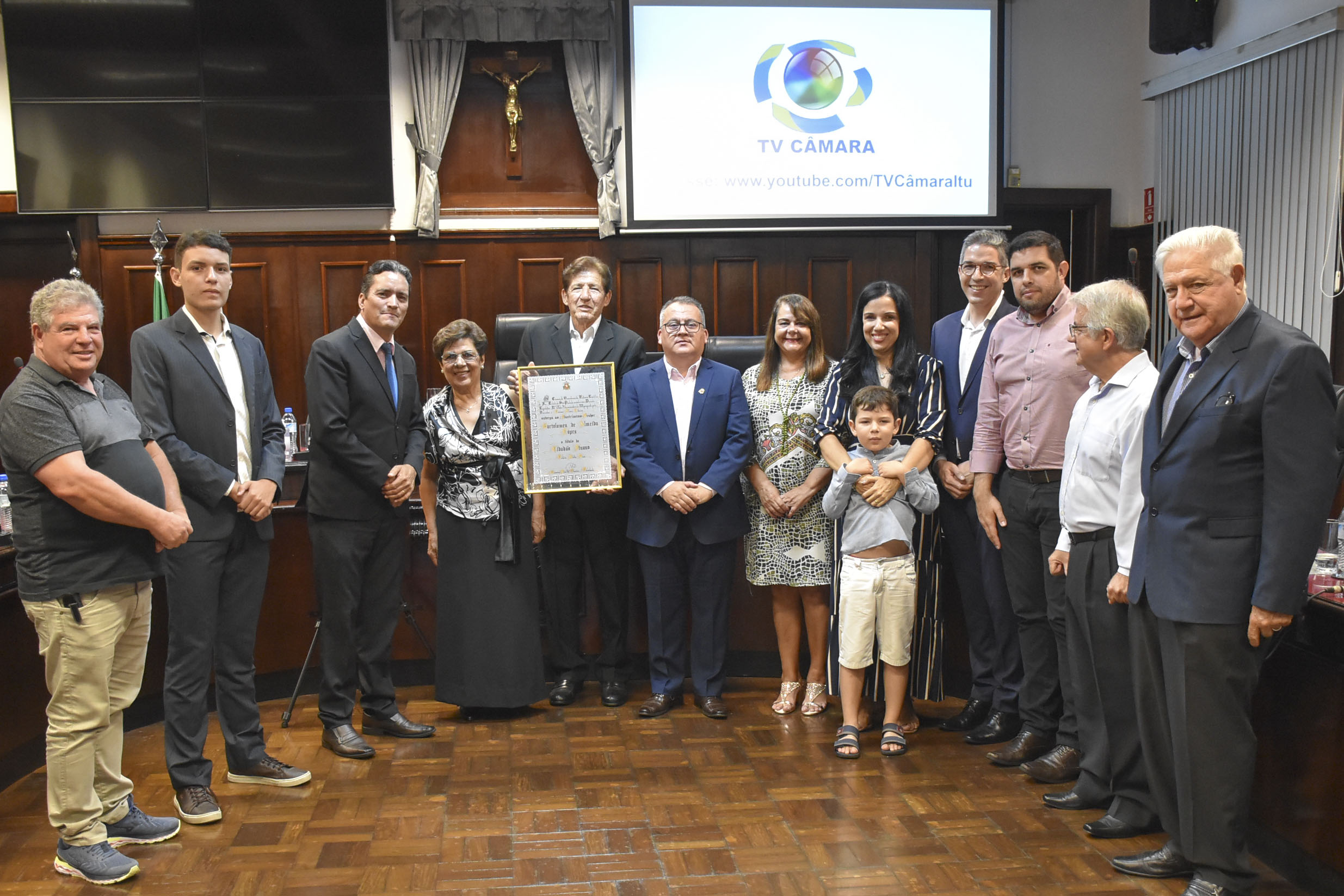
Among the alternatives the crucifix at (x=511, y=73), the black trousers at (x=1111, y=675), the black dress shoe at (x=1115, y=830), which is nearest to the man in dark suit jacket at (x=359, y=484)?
the black trousers at (x=1111, y=675)

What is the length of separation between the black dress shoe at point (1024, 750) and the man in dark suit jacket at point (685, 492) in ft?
3.61

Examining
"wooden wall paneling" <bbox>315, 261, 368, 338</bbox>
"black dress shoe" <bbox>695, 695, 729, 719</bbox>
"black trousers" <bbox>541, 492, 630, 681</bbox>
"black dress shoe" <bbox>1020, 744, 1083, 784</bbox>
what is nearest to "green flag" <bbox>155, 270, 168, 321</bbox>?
"wooden wall paneling" <bbox>315, 261, 368, 338</bbox>

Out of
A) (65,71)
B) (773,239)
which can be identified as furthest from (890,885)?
(65,71)

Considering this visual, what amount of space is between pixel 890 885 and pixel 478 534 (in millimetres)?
2081

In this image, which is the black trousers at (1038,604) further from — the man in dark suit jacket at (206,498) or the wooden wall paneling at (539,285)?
the wooden wall paneling at (539,285)

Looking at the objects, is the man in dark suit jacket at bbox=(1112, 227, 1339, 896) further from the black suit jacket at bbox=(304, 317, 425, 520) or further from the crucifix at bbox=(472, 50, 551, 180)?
the crucifix at bbox=(472, 50, 551, 180)

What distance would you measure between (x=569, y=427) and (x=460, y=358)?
1.70ft

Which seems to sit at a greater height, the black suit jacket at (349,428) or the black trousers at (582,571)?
the black suit jacket at (349,428)

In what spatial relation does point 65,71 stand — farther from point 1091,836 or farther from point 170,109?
point 1091,836

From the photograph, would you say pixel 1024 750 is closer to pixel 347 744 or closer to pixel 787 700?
pixel 787 700

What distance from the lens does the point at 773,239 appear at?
7113 millimetres

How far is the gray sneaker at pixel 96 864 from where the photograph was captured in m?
2.81

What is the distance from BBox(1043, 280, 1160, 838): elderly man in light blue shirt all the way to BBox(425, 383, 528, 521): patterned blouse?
2090 mm

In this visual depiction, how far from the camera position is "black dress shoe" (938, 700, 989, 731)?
154 inches
